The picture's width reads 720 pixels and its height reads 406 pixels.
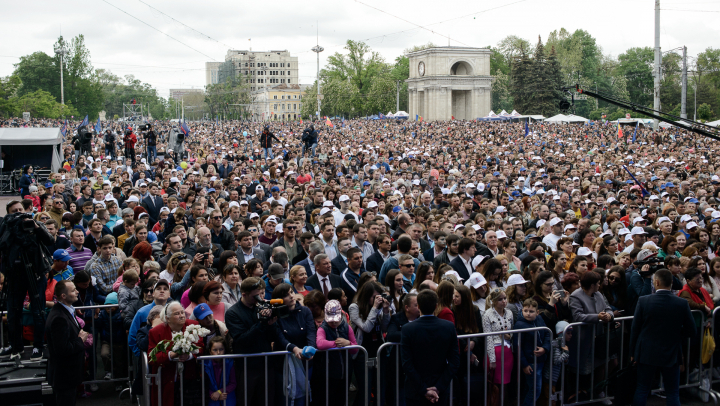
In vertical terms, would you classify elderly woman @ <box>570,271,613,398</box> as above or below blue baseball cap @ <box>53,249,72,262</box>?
below

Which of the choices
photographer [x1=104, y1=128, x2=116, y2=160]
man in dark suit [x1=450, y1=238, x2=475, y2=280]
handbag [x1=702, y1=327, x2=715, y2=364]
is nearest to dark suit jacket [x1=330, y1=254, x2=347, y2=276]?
man in dark suit [x1=450, y1=238, x2=475, y2=280]

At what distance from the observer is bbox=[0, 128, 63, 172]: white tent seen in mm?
21125

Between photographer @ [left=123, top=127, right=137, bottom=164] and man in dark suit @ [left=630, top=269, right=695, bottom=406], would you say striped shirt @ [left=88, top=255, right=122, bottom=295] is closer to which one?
man in dark suit @ [left=630, top=269, right=695, bottom=406]

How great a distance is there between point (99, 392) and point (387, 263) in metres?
3.42

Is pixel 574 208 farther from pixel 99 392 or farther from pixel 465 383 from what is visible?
pixel 99 392

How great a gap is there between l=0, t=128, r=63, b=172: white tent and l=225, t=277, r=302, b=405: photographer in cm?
A: 1860

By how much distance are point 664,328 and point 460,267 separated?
102 inches

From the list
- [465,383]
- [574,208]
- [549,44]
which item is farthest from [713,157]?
[549,44]

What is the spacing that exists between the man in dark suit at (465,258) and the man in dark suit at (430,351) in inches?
105

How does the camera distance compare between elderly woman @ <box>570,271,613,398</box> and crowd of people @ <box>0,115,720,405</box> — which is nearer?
crowd of people @ <box>0,115,720,405</box>

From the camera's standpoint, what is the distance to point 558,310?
21.1ft

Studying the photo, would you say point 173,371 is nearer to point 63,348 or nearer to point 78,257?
point 63,348

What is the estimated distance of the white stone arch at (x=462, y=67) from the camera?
81781mm

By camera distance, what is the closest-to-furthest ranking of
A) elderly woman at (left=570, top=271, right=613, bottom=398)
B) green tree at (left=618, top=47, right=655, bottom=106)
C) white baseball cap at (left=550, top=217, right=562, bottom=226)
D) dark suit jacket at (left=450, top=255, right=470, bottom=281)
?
elderly woman at (left=570, top=271, right=613, bottom=398) < dark suit jacket at (left=450, top=255, right=470, bottom=281) < white baseball cap at (left=550, top=217, right=562, bottom=226) < green tree at (left=618, top=47, right=655, bottom=106)
